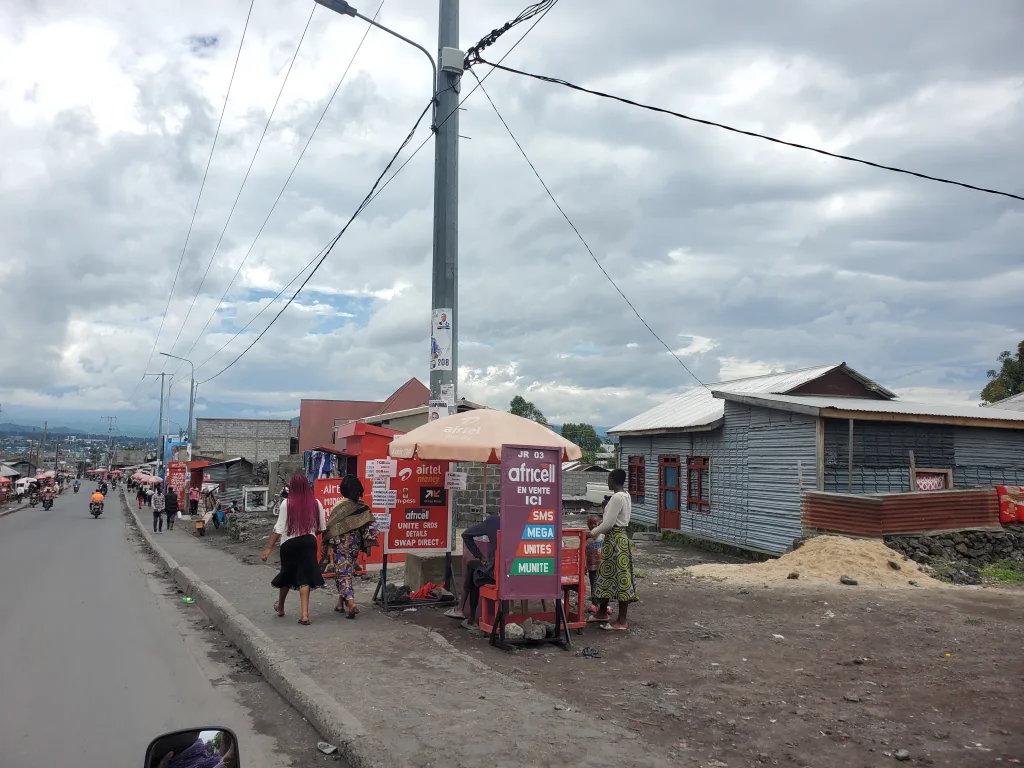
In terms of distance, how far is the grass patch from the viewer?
13.5 metres

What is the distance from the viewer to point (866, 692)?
608 cm

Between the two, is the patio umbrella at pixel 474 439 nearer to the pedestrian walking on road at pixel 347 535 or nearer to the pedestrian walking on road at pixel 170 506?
the pedestrian walking on road at pixel 347 535

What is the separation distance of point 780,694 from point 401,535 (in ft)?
18.3

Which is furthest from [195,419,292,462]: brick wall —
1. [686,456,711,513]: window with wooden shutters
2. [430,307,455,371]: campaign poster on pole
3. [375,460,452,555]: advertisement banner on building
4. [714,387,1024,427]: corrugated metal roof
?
[430,307,455,371]: campaign poster on pole

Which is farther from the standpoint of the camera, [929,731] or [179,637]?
[179,637]

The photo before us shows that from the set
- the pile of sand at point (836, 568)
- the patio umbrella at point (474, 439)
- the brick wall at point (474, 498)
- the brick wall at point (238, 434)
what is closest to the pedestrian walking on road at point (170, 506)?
the brick wall at point (474, 498)

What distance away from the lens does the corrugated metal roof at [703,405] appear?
69.1ft

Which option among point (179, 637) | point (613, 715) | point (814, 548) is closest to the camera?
point (613, 715)

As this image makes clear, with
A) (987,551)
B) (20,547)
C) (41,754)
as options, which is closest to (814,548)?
(987,551)

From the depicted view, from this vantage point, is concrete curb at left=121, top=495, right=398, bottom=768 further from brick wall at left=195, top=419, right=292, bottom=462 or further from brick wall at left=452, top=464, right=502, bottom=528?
brick wall at left=195, top=419, right=292, bottom=462

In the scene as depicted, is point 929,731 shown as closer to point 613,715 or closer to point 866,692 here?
point 866,692

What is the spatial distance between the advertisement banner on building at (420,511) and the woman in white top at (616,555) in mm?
2719

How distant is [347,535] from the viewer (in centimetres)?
961

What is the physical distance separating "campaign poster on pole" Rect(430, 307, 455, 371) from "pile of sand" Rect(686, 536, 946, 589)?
6.28 metres
